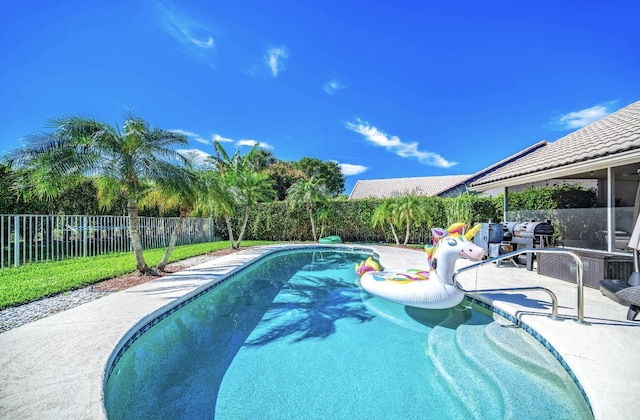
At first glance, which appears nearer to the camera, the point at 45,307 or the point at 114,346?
the point at 114,346

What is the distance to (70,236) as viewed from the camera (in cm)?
1358

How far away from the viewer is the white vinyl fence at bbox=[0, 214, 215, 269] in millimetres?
11000

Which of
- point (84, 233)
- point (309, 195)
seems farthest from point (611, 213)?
point (84, 233)

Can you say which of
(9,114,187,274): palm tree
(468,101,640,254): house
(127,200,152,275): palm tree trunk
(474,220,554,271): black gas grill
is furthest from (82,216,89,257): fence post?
(468,101,640,254): house

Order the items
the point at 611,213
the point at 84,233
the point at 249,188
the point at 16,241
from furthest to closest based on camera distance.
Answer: the point at 249,188 → the point at 84,233 → the point at 16,241 → the point at 611,213

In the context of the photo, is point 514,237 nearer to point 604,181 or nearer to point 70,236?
point 604,181

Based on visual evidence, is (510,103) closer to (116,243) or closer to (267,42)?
(267,42)

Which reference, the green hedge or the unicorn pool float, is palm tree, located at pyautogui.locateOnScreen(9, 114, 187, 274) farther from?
the green hedge

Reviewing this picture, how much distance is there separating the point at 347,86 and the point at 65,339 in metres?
22.1

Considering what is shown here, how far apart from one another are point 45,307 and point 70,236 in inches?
387

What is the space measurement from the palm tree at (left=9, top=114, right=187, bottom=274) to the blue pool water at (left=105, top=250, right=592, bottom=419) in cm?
426

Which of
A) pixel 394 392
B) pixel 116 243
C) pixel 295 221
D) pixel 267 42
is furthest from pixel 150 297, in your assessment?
pixel 295 221

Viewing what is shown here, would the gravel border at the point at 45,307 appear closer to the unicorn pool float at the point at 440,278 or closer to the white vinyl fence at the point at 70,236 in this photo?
the white vinyl fence at the point at 70,236

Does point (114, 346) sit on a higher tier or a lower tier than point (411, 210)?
lower
